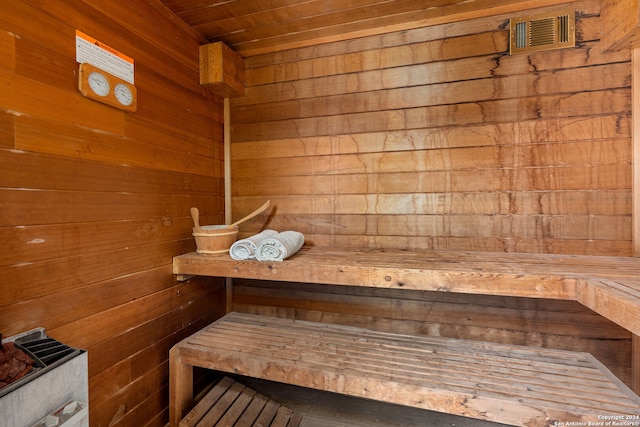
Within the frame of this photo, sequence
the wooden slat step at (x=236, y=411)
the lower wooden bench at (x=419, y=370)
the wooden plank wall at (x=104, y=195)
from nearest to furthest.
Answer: the wooden plank wall at (x=104, y=195), the lower wooden bench at (x=419, y=370), the wooden slat step at (x=236, y=411)

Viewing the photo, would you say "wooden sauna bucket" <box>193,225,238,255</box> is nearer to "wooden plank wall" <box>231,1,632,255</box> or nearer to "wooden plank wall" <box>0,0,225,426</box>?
"wooden plank wall" <box>0,0,225,426</box>

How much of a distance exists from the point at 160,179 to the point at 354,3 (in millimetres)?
1412

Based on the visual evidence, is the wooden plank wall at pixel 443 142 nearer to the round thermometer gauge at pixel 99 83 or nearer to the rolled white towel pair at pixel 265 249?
the rolled white towel pair at pixel 265 249

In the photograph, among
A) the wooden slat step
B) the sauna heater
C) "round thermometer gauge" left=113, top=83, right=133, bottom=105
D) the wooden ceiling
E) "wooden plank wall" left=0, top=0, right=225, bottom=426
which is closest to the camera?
the sauna heater

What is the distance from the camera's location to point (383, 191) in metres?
1.79

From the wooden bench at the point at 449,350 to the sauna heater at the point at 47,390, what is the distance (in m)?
0.61

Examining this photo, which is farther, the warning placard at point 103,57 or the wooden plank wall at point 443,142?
the wooden plank wall at point 443,142

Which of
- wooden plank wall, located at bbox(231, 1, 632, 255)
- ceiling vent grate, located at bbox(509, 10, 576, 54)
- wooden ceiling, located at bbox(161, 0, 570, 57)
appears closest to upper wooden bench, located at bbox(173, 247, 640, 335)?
wooden plank wall, located at bbox(231, 1, 632, 255)

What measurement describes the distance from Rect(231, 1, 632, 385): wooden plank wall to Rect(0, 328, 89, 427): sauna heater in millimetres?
1214

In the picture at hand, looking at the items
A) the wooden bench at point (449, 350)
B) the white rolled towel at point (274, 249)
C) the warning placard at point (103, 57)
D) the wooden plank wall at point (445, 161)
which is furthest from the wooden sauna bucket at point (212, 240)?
the warning placard at point (103, 57)

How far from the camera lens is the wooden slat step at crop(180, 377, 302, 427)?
143cm

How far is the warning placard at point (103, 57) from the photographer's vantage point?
44.6 inches

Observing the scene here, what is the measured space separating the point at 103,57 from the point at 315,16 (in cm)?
111

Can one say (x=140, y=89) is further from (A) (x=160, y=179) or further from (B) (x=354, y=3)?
(B) (x=354, y=3)
